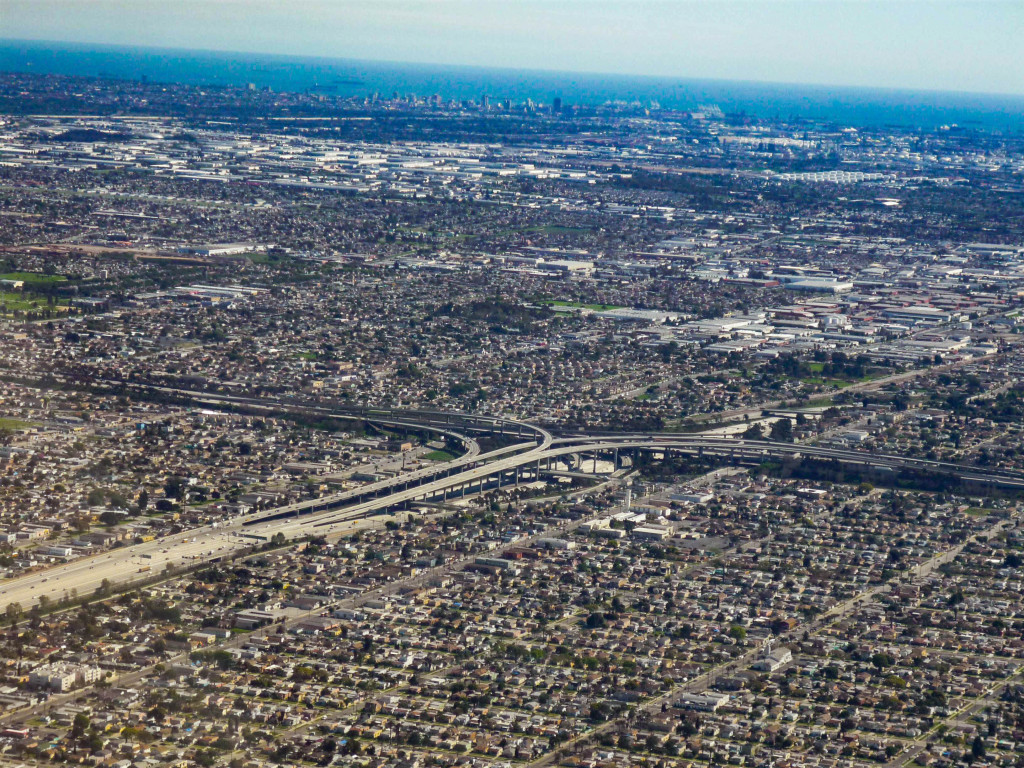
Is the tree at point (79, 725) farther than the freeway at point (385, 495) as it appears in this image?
No

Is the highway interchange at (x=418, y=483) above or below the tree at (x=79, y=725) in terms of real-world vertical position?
below

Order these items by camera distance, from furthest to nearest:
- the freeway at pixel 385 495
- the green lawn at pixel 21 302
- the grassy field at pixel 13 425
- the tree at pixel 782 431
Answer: the green lawn at pixel 21 302
the tree at pixel 782 431
the grassy field at pixel 13 425
the freeway at pixel 385 495

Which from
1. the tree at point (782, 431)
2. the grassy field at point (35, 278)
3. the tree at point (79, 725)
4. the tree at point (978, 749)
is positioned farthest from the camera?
the grassy field at point (35, 278)

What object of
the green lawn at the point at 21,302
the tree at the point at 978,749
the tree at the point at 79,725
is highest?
the tree at the point at 79,725

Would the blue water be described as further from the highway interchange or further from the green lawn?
the highway interchange

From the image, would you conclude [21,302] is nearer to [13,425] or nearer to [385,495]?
[13,425]

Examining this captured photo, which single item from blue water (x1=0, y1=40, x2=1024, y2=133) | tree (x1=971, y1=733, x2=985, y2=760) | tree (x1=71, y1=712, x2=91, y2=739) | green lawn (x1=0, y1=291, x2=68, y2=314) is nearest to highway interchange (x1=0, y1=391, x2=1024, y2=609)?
tree (x1=71, y1=712, x2=91, y2=739)

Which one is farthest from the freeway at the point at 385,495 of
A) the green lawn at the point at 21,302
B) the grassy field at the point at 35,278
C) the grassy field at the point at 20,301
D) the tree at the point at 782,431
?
the grassy field at the point at 35,278

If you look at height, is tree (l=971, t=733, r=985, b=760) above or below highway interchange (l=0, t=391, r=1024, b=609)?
above

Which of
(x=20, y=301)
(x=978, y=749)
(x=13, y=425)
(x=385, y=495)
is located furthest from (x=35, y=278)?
(x=978, y=749)

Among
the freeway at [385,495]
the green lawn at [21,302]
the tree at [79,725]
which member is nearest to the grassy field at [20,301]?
the green lawn at [21,302]

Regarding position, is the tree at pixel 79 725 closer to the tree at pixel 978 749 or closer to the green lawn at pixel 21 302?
the tree at pixel 978 749

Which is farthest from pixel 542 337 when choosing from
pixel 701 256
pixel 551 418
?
pixel 701 256

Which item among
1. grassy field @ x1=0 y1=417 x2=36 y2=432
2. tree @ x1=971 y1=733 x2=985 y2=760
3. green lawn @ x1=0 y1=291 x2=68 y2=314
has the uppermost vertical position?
tree @ x1=971 y1=733 x2=985 y2=760
